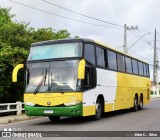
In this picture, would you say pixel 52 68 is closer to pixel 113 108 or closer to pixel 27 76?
pixel 27 76

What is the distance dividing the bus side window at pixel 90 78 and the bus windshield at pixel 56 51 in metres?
0.76

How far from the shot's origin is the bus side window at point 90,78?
662 inches

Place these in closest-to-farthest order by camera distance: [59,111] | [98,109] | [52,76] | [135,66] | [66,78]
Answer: [59,111]
[66,78]
[52,76]
[98,109]
[135,66]

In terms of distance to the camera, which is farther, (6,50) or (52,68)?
(6,50)

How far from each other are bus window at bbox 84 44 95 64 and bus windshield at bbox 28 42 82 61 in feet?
1.36

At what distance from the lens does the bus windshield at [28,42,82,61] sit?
55.5 feet

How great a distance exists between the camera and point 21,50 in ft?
84.4

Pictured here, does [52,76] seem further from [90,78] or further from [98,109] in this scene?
[98,109]

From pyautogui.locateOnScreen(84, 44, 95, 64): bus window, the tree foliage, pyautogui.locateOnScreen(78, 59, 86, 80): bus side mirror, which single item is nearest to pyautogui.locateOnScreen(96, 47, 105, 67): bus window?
pyautogui.locateOnScreen(84, 44, 95, 64): bus window

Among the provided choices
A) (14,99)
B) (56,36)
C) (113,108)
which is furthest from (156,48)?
(113,108)

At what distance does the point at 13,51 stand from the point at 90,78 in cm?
904

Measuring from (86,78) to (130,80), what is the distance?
327 inches

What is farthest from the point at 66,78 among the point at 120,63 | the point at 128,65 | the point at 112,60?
the point at 128,65

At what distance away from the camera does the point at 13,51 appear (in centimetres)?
2495
